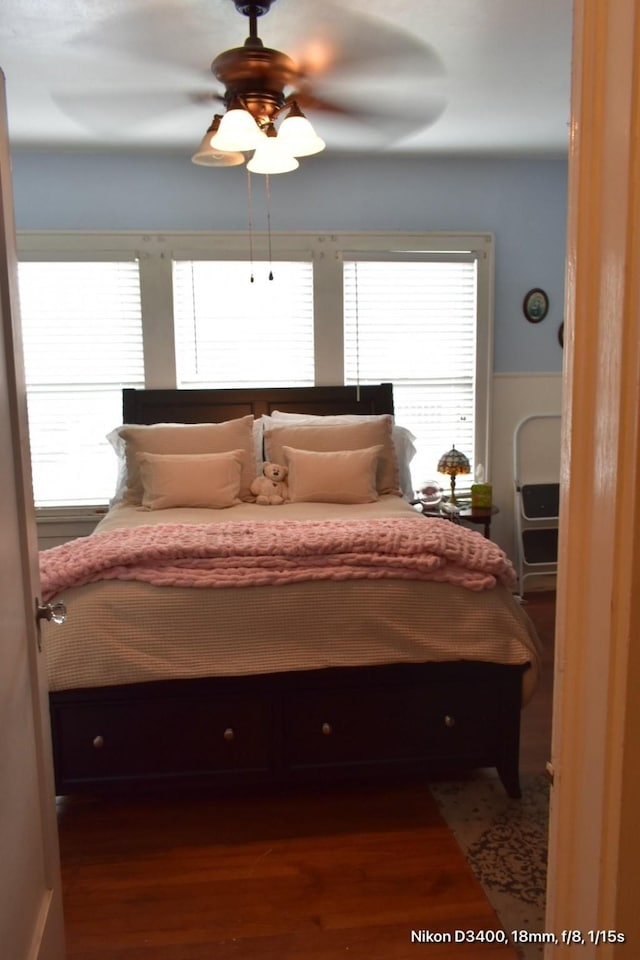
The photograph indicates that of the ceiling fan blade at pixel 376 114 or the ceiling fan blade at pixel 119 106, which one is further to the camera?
the ceiling fan blade at pixel 376 114

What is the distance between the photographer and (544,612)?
4125 millimetres

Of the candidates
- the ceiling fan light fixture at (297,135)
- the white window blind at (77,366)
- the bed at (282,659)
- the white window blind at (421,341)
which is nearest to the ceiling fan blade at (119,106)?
the white window blind at (77,366)

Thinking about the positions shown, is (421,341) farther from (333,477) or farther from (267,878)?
(267,878)

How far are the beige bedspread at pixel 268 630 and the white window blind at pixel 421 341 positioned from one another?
2.22 meters

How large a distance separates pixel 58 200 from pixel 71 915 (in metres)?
3.60

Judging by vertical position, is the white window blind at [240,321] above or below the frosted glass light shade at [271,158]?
below

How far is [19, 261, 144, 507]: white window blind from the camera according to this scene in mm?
4094

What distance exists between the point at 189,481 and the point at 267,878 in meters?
1.76

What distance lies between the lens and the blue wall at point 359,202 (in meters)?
4.04

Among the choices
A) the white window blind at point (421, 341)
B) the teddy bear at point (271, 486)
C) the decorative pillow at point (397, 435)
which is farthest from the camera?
the white window blind at point (421, 341)

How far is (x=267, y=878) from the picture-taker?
1.96 meters

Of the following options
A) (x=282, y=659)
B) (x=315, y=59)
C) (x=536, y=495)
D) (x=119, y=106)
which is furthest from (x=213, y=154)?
(x=536, y=495)

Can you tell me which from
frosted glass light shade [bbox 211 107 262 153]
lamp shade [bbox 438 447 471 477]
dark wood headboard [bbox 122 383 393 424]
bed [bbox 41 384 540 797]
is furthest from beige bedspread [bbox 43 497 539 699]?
dark wood headboard [bbox 122 383 393 424]

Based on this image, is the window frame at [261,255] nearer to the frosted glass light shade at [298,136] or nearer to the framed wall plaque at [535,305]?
the framed wall plaque at [535,305]
